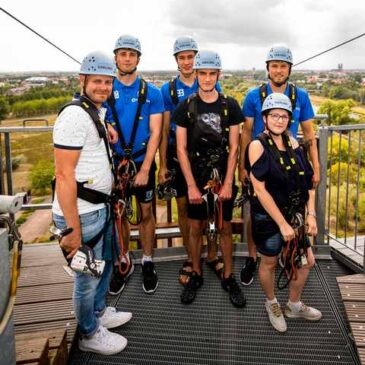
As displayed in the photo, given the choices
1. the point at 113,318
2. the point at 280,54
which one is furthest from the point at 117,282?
the point at 280,54

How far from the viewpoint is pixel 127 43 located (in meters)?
3.44

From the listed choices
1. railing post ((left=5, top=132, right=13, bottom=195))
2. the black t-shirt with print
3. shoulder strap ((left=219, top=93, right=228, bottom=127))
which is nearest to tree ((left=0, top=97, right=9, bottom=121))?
railing post ((left=5, top=132, right=13, bottom=195))

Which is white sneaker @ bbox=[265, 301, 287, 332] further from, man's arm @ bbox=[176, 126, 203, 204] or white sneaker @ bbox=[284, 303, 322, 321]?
man's arm @ bbox=[176, 126, 203, 204]

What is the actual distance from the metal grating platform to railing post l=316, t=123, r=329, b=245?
613 millimetres

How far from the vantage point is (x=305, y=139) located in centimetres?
381

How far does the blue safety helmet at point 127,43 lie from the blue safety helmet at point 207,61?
559mm

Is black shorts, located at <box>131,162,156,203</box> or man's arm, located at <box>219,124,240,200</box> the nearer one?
man's arm, located at <box>219,124,240,200</box>

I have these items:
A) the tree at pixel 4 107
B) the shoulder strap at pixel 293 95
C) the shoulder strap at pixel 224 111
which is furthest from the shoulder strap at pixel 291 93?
the tree at pixel 4 107

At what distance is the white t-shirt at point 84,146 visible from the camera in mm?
2286

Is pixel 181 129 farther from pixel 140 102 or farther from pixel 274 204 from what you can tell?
pixel 274 204

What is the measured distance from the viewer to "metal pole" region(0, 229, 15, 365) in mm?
1694

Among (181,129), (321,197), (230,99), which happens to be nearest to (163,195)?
(181,129)

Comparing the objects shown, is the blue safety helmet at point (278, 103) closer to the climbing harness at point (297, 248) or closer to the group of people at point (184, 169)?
the group of people at point (184, 169)

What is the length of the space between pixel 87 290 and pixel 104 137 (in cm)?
101
